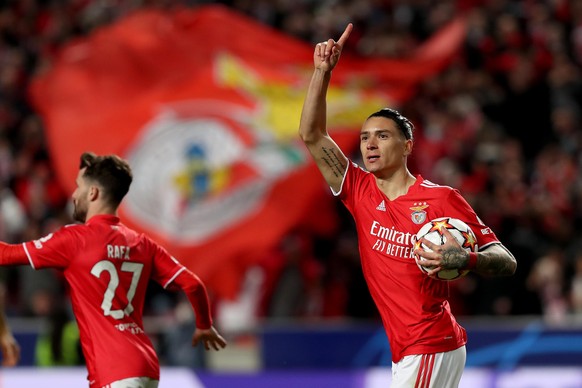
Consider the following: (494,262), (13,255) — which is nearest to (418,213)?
(494,262)

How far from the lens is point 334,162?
21.6ft

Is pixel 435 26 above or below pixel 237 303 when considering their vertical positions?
above

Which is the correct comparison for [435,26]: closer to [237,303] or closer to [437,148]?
[437,148]

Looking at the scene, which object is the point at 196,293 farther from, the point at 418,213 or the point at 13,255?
the point at 418,213

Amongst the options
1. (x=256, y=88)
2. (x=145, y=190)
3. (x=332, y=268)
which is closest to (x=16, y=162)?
(x=145, y=190)

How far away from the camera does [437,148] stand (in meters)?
14.2

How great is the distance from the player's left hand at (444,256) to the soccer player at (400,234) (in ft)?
0.47

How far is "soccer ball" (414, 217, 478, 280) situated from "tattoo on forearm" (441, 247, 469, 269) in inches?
3.0

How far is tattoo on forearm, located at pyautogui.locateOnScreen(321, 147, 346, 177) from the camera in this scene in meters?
6.57

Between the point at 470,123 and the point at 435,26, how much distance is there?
2632mm

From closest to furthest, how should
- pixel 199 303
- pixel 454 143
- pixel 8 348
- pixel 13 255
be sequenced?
1. pixel 13 255
2. pixel 8 348
3. pixel 199 303
4. pixel 454 143

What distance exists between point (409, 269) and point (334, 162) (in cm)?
82

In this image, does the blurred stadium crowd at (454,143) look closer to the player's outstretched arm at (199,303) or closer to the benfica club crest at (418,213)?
the player's outstretched arm at (199,303)

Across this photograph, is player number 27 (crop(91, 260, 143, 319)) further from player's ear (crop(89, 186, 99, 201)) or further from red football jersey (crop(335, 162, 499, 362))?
red football jersey (crop(335, 162, 499, 362))
